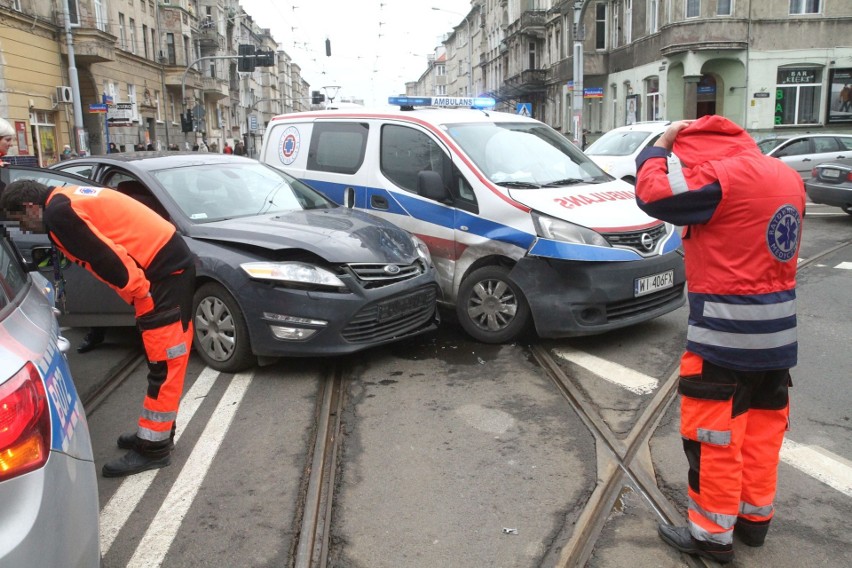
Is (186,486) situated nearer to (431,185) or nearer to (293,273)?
(293,273)

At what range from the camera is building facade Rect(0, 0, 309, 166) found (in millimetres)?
27641

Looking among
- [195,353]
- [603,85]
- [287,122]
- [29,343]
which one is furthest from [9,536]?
[603,85]

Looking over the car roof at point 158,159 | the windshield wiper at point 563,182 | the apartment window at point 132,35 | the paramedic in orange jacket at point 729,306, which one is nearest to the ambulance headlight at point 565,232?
the windshield wiper at point 563,182

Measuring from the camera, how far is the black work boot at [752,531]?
10.1 feet

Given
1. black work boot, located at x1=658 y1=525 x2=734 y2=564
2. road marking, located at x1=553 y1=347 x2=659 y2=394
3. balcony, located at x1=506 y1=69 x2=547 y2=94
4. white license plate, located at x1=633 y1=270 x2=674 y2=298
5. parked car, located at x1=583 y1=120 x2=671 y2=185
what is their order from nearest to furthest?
black work boot, located at x1=658 y1=525 x2=734 y2=564 → road marking, located at x1=553 y1=347 x2=659 y2=394 → white license plate, located at x1=633 y1=270 x2=674 y2=298 → parked car, located at x1=583 y1=120 x2=671 y2=185 → balcony, located at x1=506 y1=69 x2=547 y2=94

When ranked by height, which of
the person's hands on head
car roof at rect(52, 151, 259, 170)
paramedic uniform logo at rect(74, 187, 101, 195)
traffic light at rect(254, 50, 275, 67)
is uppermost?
traffic light at rect(254, 50, 275, 67)

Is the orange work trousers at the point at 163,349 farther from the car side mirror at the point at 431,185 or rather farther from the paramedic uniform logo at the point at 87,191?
the car side mirror at the point at 431,185

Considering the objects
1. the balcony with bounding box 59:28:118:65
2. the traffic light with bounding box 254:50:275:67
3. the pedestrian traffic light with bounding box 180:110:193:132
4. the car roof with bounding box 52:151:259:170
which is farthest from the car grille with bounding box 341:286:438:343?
the pedestrian traffic light with bounding box 180:110:193:132

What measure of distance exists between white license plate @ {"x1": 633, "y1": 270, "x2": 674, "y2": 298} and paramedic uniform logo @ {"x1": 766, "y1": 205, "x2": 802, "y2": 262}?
2813mm

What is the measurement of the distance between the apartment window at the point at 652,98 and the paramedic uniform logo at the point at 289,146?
2826cm

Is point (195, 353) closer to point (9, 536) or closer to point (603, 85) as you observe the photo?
point (9, 536)

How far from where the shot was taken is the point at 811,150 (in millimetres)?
16297

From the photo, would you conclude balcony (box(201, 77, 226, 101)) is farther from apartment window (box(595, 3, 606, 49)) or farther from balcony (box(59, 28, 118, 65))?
apartment window (box(595, 3, 606, 49))

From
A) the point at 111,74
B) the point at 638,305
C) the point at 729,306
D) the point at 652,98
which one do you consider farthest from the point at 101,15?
the point at 729,306
